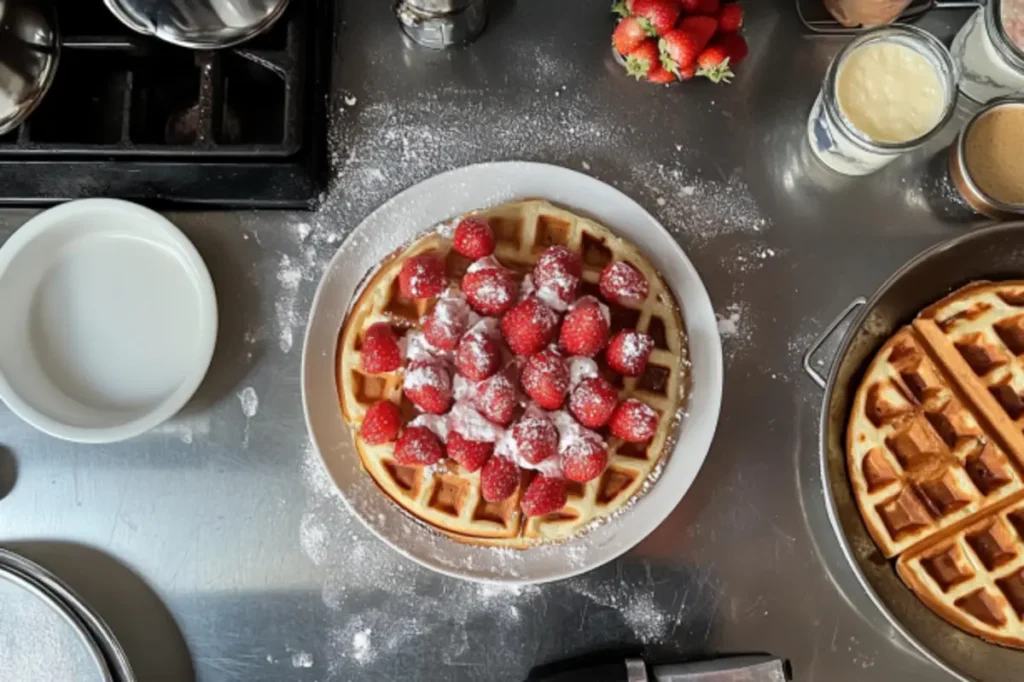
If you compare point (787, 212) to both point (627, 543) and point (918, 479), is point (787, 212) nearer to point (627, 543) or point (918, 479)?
point (918, 479)

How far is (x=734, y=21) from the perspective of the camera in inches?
55.7

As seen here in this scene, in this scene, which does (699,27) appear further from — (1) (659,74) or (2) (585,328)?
(2) (585,328)

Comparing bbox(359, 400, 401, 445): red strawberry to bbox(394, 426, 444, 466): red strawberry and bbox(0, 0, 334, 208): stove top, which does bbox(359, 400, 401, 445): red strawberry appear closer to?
bbox(394, 426, 444, 466): red strawberry

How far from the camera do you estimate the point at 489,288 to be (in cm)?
121

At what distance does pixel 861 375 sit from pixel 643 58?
62 cm

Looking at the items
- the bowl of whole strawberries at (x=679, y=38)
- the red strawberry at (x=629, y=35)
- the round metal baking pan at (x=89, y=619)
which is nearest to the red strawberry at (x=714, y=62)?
the bowl of whole strawberries at (x=679, y=38)

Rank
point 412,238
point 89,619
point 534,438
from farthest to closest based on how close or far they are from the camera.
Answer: point 412,238, point 89,619, point 534,438

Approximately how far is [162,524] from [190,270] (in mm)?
417

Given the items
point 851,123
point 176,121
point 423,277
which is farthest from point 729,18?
point 176,121

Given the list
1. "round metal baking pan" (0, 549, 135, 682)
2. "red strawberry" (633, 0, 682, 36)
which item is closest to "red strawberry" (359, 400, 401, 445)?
"round metal baking pan" (0, 549, 135, 682)

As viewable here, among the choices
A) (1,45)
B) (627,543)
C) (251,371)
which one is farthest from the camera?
(251,371)

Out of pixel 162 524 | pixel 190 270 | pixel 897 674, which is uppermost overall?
pixel 190 270

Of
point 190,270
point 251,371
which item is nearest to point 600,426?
point 251,371

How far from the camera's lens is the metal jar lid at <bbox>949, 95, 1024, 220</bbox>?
144cm
